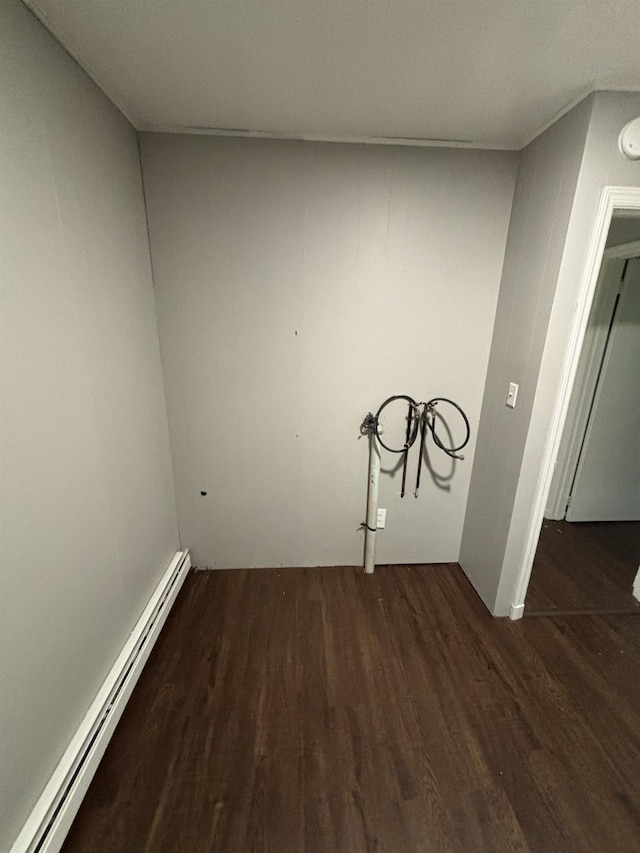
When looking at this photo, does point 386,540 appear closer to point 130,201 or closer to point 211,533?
point 211,533

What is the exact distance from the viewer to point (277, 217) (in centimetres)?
171

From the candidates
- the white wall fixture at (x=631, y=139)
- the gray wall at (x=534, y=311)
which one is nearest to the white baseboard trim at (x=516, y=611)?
the gray wall at (x=534, y=311)

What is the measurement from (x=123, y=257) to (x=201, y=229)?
0.42 meters

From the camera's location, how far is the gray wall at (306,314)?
1.67 meters

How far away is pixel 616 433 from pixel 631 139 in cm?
215

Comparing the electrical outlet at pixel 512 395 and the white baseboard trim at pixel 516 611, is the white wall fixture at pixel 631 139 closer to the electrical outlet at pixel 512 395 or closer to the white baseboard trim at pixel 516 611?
the electrical outlet at pixel 512 395

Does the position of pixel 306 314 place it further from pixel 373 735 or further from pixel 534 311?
pixel 373 735

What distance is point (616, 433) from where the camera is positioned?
268cm

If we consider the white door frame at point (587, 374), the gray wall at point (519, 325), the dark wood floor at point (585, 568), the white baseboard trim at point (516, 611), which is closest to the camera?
the gray wall at point (519, 325)

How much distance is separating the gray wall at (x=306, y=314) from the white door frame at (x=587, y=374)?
1.21 meters

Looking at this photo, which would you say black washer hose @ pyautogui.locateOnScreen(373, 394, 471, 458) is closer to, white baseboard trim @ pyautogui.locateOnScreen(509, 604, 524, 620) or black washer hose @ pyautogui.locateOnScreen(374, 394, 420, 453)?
→ black washer hose @ pyautogui.locateOnScreen(374, 394, 420, 453)

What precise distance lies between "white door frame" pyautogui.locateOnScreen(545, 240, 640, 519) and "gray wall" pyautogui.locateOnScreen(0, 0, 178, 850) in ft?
8.86

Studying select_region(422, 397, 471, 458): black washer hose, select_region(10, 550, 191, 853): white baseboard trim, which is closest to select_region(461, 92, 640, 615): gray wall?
select_region(422, 397, 471, 458): black washer hose

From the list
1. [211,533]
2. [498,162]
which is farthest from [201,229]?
[211,533]
